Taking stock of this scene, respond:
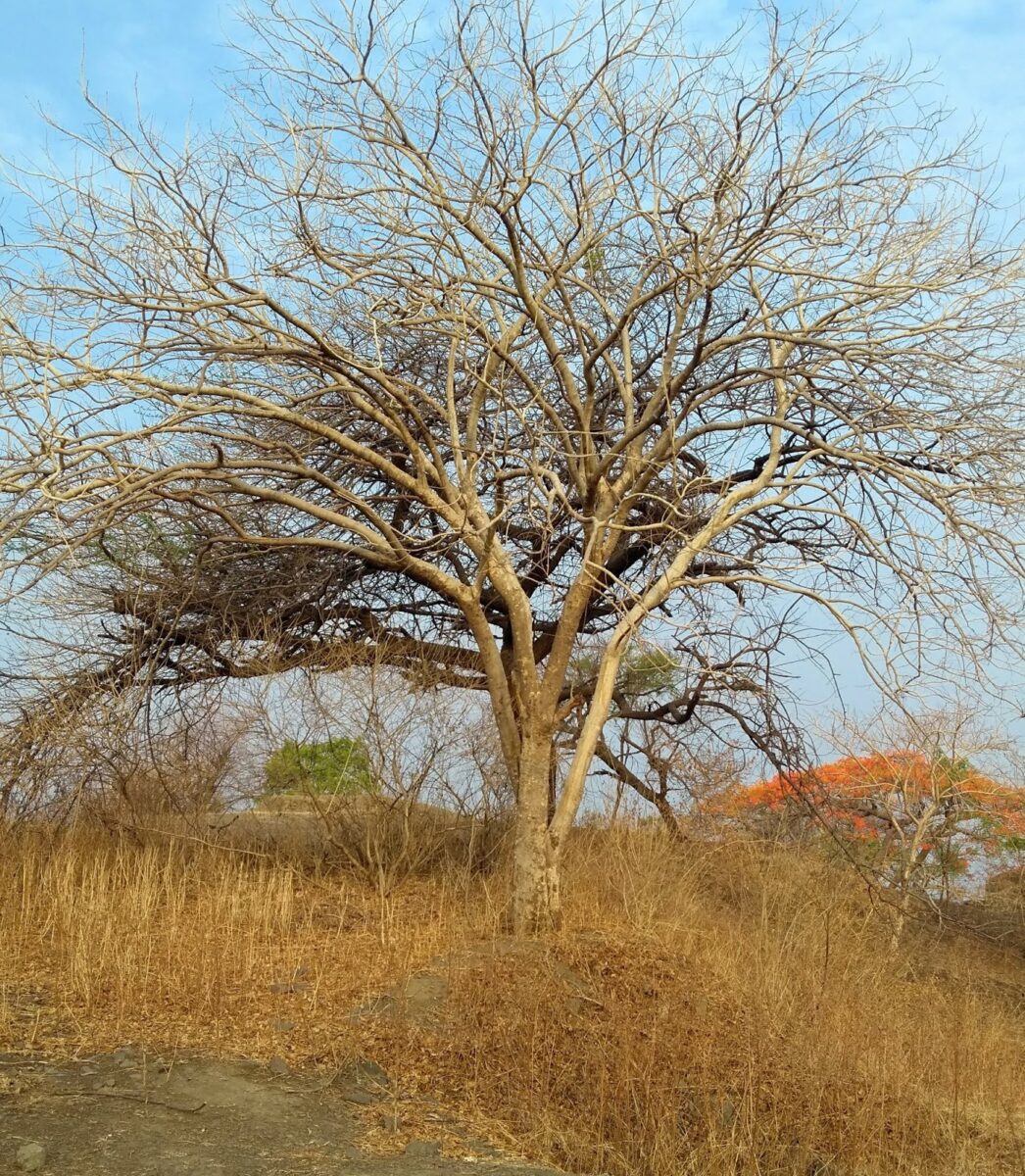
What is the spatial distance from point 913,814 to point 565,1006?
8602 millimetres

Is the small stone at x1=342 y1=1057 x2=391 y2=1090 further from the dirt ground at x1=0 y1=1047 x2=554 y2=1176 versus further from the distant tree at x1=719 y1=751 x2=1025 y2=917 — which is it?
the distant tree at x1=719 y1=751 x2=1025 y2=917

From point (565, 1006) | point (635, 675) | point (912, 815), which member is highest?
point (635, 675)

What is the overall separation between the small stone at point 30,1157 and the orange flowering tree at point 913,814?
30.8ft

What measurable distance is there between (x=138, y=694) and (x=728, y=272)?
6.91 meters

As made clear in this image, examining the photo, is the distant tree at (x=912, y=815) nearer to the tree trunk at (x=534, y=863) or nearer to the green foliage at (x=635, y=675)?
the green foliage at (x=635, y=675)

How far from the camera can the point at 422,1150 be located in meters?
6.28

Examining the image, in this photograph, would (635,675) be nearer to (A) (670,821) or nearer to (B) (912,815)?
(A) (670,821)

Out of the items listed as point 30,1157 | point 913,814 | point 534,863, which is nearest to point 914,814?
point 913,814

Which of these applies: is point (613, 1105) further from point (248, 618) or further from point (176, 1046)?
Result: point (248, 618)

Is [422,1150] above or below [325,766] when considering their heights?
below

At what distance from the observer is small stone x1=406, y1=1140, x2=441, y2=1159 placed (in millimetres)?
6234

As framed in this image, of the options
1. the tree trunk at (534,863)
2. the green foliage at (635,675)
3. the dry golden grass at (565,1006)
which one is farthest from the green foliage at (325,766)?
the green foliage at (635,675)

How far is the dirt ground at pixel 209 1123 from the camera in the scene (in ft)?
18.9

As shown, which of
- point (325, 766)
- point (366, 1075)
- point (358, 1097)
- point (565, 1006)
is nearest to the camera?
point (358, 1097)
